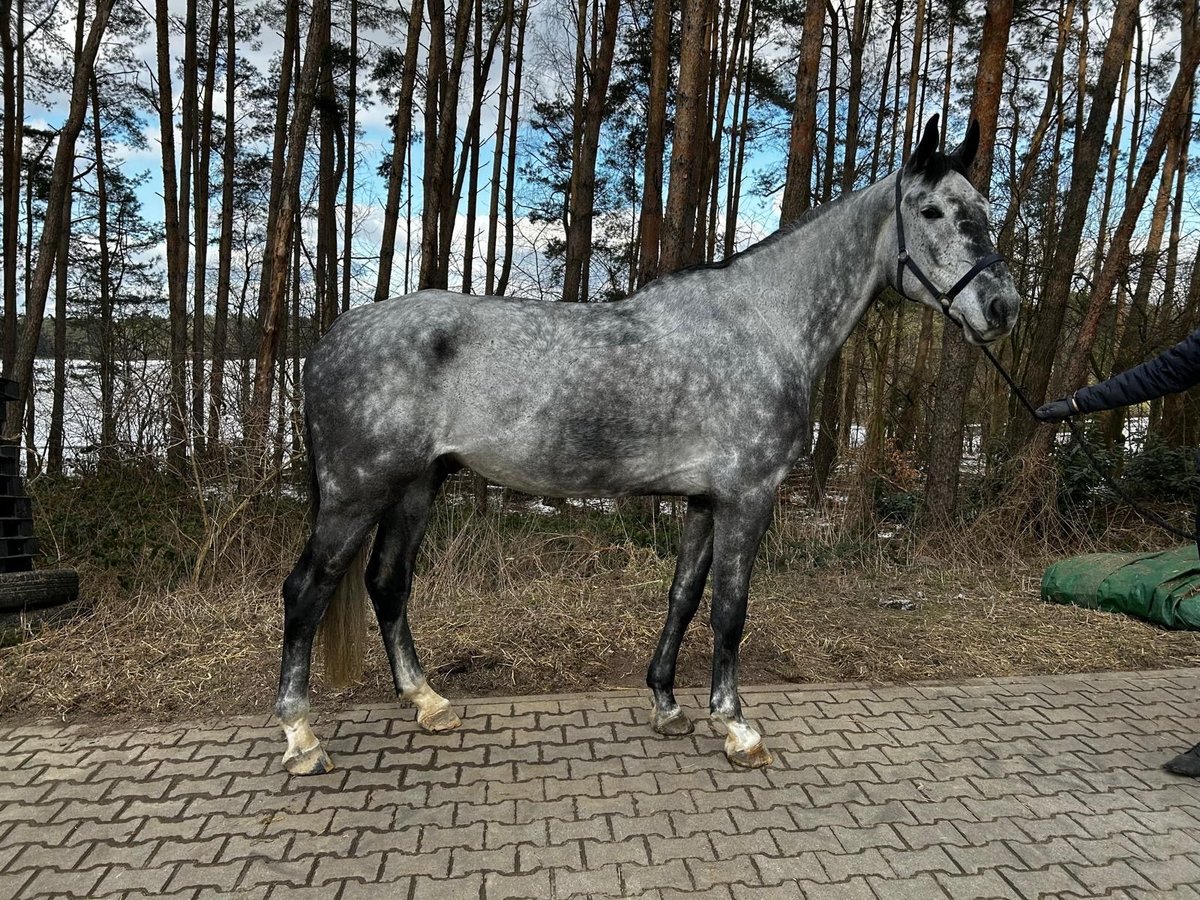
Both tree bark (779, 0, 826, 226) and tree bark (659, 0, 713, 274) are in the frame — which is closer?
tree bark (659, 0, 713, 274)

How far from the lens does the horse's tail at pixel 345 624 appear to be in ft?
9.68

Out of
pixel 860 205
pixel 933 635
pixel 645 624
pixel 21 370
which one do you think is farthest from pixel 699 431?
pixel 21 370

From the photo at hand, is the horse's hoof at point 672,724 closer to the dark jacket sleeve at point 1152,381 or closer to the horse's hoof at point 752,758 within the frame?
the horse's hoof at point 752,758

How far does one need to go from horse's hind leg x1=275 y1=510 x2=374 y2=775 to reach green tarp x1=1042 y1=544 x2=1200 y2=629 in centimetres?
520

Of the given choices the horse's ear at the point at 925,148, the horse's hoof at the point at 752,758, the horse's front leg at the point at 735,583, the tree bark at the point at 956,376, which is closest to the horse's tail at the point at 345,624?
the horse's front leg at the point at 735,583

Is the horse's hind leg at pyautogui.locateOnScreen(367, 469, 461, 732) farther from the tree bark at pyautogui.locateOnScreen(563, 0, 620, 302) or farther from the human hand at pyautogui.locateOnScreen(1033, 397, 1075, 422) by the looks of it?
the tree bark at pyautogui.locateOnScreen(563, 0, 620, 302)

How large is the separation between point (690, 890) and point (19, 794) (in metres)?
2.46

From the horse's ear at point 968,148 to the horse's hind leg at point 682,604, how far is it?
5.51 feet

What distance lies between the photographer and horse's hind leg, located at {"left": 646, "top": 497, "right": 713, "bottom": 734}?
308 cm

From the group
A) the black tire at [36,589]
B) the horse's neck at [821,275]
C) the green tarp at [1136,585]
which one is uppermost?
the horse's neck at [821,275]

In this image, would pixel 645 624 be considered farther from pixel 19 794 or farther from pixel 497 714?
pixel 19 794

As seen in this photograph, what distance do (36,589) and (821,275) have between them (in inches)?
189

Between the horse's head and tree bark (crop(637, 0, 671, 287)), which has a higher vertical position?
tree bark (crop(637, 0, 671, 287))

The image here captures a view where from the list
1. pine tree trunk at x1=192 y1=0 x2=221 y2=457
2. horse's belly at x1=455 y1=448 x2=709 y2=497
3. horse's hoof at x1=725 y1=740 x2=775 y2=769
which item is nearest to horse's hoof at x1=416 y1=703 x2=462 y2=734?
horse's belly at x1=455 y1=448 x2=709 y2=497
